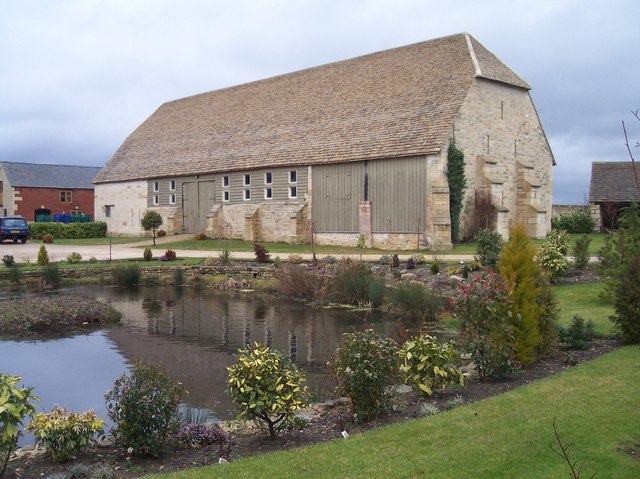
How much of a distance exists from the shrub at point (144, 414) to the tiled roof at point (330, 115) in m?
23.6

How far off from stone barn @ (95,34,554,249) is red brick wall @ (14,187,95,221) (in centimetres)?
2658

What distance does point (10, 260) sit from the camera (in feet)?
88.4

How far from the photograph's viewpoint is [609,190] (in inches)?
1672

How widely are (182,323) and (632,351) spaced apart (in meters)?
11.0

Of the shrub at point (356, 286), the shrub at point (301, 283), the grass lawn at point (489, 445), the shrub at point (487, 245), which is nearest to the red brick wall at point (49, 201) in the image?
the shrub at point (301, 283)

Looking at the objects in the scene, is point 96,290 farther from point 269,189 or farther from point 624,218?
point 624,218

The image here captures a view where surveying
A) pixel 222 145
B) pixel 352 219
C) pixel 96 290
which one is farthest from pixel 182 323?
pixel 222 145

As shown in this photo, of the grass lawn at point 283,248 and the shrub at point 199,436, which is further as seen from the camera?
the grass lawn at point 283,248

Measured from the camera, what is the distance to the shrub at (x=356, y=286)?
62.7 feet

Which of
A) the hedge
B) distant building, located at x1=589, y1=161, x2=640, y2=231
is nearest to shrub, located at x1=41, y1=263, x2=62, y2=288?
the hedge

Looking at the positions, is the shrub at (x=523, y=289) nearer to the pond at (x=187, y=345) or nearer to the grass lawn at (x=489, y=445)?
the grass lawn at (x=489, y=445)

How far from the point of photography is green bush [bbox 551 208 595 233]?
133 feet

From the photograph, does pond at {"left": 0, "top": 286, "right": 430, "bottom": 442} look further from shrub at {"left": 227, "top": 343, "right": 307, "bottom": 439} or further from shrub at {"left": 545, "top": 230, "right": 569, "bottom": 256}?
shrub at {"left": 545, "top": 230, "right": 569, "bottom": 256}

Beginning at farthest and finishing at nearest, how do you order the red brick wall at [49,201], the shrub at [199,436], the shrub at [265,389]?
the red brick wall at [49,201], the shrub at [199,436], the shrub at [265,389]
